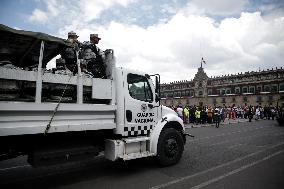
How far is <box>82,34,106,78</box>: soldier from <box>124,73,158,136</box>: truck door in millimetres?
694

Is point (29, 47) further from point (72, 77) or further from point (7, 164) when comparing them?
point (7, 164)

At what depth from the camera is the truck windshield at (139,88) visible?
240 inches

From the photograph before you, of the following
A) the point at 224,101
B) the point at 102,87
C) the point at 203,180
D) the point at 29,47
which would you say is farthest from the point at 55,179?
the point at 224,101

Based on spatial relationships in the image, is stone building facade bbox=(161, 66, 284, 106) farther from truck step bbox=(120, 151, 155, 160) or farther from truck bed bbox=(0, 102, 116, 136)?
truck bed bbox=(0, 102, 116, 136)

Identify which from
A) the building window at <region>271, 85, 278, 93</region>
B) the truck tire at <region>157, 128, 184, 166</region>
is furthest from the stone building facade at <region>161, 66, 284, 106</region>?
the truck tire at <region>157, 128, 184, 166</region>

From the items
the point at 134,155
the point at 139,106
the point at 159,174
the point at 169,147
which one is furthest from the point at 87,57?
the point at 159,174

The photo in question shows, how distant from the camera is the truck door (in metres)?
5.89

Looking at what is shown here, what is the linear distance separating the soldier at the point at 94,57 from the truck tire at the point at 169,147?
2274mm

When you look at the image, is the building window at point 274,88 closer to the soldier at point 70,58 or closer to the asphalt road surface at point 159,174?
the asphalt road surface at point 159,174

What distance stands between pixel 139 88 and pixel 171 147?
1829mm

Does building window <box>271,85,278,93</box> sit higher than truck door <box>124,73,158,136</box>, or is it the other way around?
building window <box>271,85,278,93</box>

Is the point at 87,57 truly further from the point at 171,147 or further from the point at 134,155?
the point at 171,147

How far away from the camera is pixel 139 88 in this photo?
248 inches

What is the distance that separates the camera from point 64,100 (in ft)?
15.8
